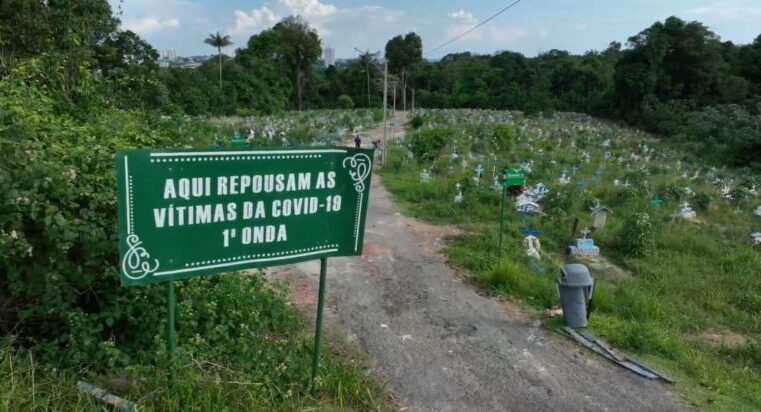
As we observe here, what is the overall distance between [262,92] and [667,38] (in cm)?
2884

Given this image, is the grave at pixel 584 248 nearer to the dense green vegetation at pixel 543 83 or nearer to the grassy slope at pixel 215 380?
the grassy slope at pixel 215 380

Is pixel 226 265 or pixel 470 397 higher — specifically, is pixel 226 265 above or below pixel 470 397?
above

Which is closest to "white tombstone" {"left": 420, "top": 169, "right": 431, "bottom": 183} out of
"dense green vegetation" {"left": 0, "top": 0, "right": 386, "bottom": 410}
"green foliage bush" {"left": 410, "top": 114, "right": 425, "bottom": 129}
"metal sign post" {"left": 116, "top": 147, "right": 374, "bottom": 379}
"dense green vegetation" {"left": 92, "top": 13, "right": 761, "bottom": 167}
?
"dense green vegetation" {"left": 92, "top": 13, "right": 761, "bottom": 167}

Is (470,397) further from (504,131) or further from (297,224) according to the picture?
(504,131)

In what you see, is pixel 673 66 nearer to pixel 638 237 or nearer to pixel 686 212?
pixel 686 212

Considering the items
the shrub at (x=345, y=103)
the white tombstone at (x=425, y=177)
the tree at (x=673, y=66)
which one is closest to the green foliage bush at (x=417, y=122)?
the white tombstone at (x=425, y=177)

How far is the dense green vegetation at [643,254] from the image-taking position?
495cm

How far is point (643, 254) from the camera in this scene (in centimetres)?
810

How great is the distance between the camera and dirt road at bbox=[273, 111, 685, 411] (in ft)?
12.9

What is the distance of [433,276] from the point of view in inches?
261

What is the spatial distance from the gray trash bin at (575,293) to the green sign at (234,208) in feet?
8.76

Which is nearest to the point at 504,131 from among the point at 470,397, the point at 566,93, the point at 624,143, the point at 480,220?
the point at 624,143

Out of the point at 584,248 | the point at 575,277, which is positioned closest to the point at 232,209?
the point at 575,277

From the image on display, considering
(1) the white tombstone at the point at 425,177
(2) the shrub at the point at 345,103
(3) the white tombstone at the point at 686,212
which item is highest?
(2) the shrub at the point at 345,103
